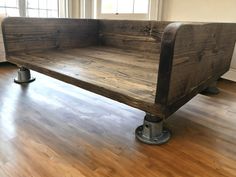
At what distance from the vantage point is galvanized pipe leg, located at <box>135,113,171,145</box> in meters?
1.07

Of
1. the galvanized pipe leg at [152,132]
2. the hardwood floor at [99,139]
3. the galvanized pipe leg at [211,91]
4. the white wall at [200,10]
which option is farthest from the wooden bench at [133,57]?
the white wall at [200,10]

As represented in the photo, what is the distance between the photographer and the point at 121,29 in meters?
1.95

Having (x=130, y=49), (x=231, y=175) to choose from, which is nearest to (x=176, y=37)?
(x=231, y=175)

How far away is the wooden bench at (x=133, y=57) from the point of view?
846 millimetres

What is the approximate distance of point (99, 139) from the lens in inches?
43.5

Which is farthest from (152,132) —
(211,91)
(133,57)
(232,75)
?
(232,75)

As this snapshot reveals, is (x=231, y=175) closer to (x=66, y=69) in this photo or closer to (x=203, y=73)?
(x=203, y=73)

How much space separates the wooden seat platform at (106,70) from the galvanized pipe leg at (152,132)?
178 mm

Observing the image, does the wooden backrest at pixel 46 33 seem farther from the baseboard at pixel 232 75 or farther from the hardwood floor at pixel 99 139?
the baseboard at pixel 232 75

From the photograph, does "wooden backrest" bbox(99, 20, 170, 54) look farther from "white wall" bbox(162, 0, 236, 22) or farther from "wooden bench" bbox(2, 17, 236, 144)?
"white wall" bbox(162, 0, 236, 22)

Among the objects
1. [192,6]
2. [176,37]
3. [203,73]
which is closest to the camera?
[176,37]

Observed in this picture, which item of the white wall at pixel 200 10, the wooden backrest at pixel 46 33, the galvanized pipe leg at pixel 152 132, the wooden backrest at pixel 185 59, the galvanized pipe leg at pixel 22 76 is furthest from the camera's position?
the white wall at pixel 200 10

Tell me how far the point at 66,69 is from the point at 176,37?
70 cm

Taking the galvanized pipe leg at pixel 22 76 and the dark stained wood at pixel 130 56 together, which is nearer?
the dark stained wood at pixel 130 56
